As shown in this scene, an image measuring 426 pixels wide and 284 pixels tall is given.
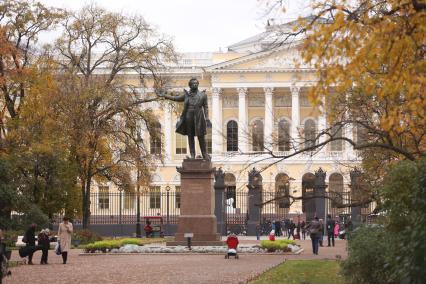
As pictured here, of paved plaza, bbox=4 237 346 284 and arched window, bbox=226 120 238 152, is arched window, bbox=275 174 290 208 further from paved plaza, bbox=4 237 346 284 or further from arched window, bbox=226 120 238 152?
arched window, bbox=226 120 238 152

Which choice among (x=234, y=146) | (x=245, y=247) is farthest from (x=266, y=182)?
(x=245, y=247)

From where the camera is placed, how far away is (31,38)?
134 feet

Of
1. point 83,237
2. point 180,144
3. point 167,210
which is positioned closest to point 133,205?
point 180,144

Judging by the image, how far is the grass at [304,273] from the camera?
1698cm

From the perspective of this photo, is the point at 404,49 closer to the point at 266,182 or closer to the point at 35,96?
the point at 35,96

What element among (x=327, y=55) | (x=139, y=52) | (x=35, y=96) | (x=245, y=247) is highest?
(x=139, y=52)

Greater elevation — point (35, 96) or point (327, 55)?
point (35, 96)

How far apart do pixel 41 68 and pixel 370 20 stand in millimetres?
32905

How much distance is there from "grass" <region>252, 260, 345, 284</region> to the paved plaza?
400 mm

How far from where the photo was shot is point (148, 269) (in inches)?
803

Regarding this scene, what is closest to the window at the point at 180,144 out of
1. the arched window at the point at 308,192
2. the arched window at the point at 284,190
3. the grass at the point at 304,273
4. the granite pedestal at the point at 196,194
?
the arched window at the point at 308,192

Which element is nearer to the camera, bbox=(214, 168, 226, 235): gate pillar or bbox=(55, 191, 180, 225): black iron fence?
bbox=(214, 168, 226, 235): gate pillar

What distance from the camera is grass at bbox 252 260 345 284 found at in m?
17.0

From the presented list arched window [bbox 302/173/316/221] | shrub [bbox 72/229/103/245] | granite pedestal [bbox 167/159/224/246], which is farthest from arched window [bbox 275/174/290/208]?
arched window [bbox 302/173/316/221]
